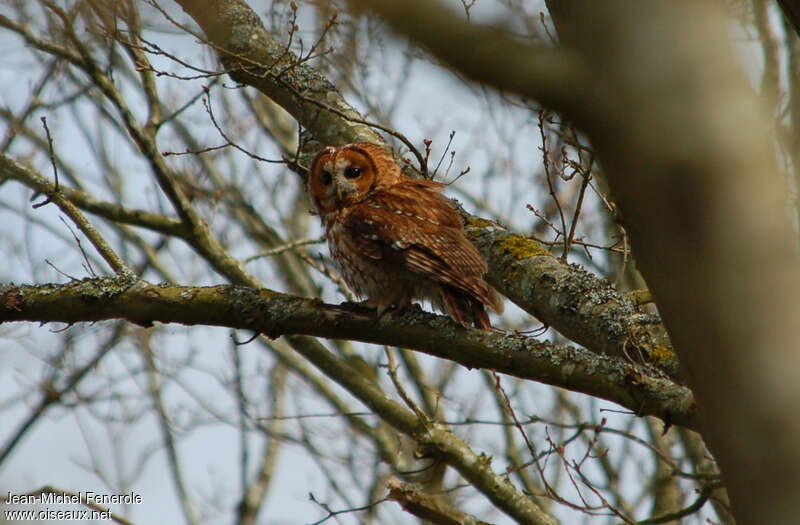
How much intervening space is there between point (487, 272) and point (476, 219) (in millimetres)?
477

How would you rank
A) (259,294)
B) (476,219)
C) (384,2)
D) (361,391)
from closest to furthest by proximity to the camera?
(384,2)
(259,294)
(476,219)
(361,391)

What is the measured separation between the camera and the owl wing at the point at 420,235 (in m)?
4.23

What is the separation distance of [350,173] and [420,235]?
933mm

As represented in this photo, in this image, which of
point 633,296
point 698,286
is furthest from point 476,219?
point 698,286

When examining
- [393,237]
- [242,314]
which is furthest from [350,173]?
[242,314]

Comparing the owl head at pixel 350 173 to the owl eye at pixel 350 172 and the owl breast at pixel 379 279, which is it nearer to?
the owl eye at pixel 350 172

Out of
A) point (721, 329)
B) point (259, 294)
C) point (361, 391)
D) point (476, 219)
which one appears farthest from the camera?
point (361, 391)

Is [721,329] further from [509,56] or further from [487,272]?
[487,272]

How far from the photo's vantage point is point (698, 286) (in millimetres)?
1347

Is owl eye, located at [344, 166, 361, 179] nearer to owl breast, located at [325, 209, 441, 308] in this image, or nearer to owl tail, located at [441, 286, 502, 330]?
owl breast, located at [325, 209, 441, 308]

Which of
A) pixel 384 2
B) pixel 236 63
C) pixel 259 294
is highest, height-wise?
pixel 236 63

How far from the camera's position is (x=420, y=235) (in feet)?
14.7

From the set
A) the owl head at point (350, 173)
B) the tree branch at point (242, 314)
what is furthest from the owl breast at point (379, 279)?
the tree branch at point (242, 314)

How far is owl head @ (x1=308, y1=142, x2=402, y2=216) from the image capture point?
17.0ft
